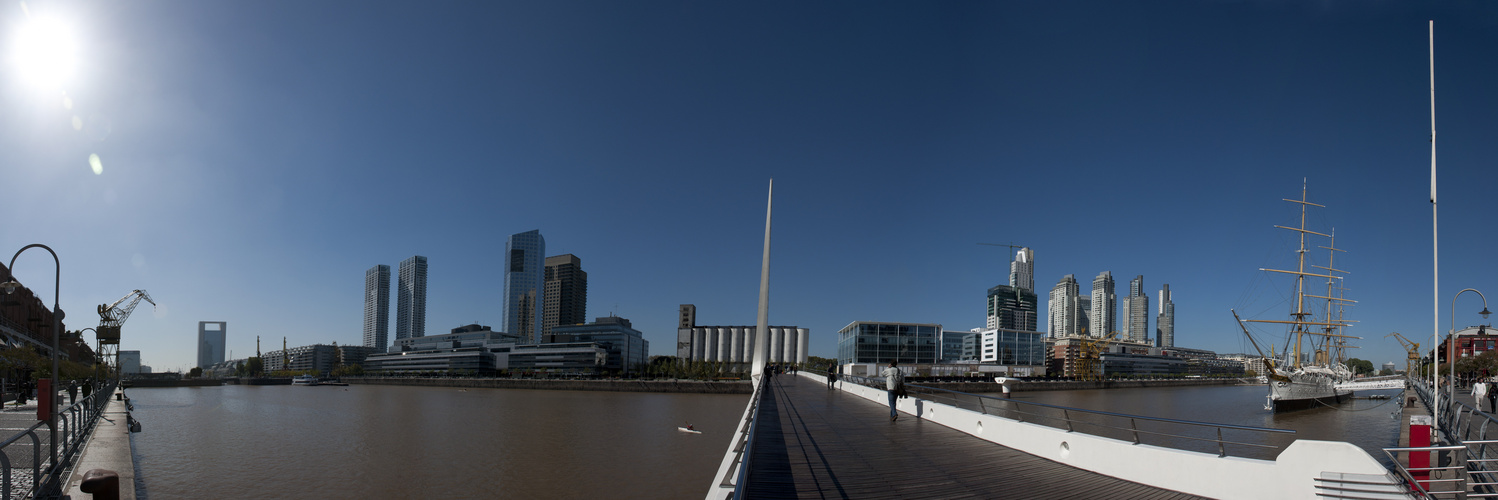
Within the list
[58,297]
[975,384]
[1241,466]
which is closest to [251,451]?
[58,297]

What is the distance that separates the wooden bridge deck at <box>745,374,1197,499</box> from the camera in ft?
28.8

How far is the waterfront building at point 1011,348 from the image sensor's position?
489 feet

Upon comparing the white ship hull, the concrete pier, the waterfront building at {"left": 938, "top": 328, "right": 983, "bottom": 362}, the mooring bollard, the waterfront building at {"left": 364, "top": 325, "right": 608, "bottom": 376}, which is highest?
the mooring bollard

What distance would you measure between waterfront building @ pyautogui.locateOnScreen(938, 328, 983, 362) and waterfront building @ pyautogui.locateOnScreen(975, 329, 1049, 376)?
213cm

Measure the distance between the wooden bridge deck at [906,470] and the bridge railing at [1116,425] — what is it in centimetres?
82

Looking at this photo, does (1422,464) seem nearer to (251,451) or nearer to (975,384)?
(251,451)

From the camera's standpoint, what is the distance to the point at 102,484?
262 inches

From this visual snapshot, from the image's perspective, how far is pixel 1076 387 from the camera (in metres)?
99.8

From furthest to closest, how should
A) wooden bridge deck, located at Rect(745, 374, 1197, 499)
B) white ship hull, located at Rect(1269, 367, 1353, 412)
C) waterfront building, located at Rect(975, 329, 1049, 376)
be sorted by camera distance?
waterfront building, located at Rect(975, 329, 1049, 376), white ship hull, located at Rect(1269, 367, 1353, 412), wooden bridge deck, located at Rect(745, 374, 1197, 499)

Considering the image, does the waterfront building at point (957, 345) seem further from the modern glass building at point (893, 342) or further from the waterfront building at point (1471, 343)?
the waterfront building at point (1471, 343)

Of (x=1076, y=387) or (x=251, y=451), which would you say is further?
(x=1076, y=387)

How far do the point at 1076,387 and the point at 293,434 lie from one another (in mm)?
97064

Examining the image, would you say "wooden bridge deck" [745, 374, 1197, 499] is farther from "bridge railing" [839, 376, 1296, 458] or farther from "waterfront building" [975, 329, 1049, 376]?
"waterfront building" [975, 329, 1049, 376]

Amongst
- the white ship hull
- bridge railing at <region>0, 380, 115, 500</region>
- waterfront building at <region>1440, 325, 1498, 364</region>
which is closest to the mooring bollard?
bridge railing at <region>0, 380, 115, 500</region>
